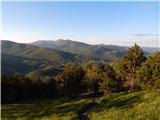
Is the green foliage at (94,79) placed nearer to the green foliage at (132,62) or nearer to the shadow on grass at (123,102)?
the green foliage at (132,62)

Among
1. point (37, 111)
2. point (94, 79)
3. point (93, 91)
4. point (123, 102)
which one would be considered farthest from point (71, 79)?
point (123, 102)

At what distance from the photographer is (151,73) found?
256 feet

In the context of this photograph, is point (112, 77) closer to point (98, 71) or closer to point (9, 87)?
point (98, 71)

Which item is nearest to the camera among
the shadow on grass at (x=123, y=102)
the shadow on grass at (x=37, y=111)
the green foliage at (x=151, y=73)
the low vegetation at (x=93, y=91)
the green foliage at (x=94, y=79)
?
the low vegetation at (x=93, y=91)

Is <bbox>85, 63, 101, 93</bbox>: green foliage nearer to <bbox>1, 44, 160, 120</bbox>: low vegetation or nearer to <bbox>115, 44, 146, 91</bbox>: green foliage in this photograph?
<bbox>1, 44, 160, 120</bbox>: low vegetation

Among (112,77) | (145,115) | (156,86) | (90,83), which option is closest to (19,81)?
(90,83)

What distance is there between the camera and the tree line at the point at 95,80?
77875mm

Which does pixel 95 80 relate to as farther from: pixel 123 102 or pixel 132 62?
pixel 123 102

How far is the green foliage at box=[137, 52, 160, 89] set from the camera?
241ft

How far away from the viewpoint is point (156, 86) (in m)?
73.2

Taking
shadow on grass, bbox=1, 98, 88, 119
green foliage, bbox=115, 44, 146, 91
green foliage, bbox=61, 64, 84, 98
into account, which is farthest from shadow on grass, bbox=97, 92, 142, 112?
green foliage, bbox=61, 64, 84, 98

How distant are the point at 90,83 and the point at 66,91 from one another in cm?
2206

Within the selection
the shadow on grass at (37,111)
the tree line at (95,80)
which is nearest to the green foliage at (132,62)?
the tree line at (95,80)

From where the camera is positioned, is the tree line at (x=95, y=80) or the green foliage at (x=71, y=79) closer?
the tree line at (x=95, y=80)
